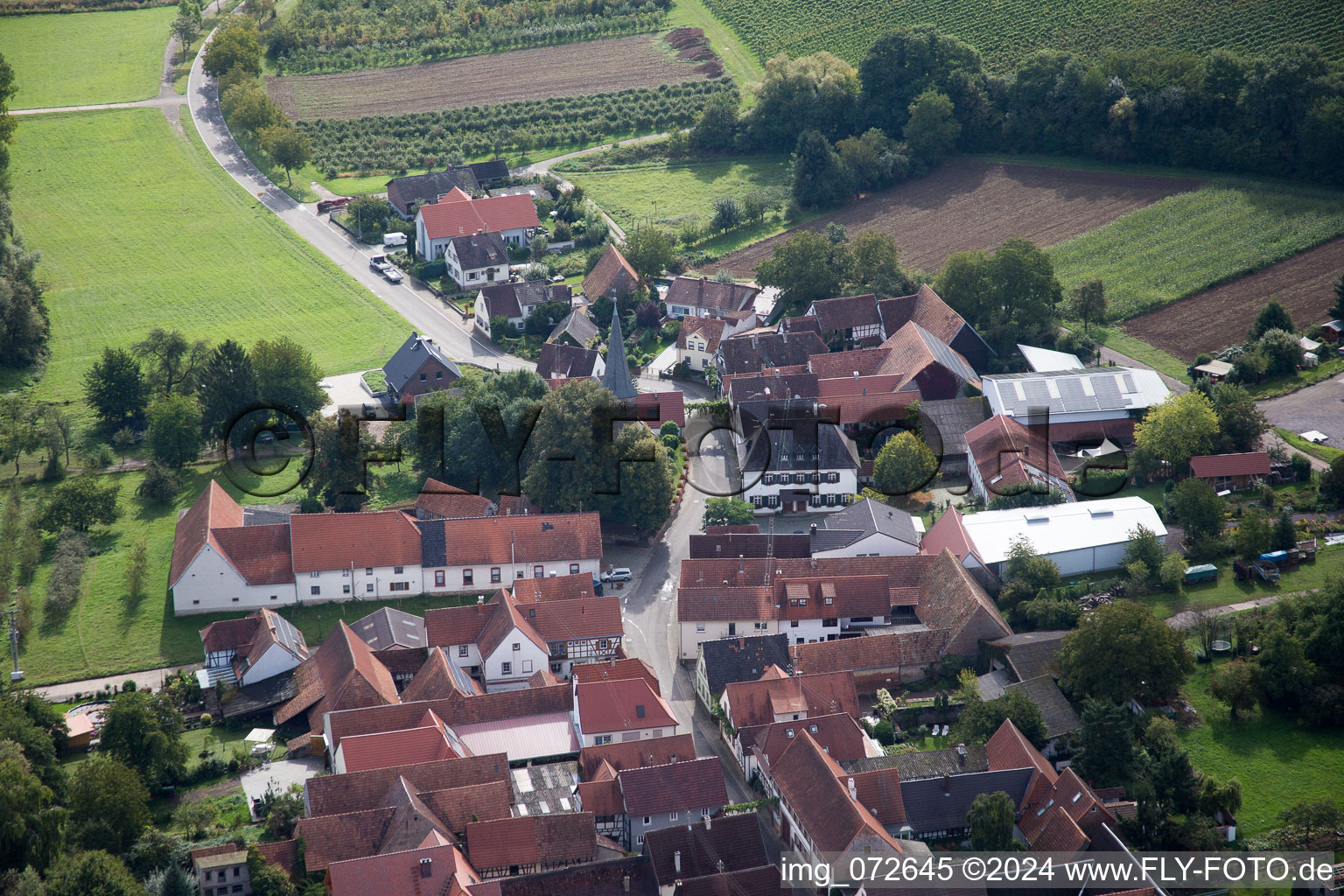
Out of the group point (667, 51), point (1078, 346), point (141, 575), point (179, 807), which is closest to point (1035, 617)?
point (1078, 346)

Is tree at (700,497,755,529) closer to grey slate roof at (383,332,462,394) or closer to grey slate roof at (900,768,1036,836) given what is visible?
grey slate roof at (383,332,462,394)

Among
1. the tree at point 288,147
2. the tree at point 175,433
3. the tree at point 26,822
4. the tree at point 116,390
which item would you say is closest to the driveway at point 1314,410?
the tree at point 175,433

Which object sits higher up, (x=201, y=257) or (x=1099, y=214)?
(x=1099, y=214)

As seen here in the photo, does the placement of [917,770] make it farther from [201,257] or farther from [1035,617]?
[201,257]

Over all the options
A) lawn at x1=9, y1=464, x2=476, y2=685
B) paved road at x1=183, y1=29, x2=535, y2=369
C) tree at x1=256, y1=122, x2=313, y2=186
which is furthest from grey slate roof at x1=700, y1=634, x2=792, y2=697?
tree at x1=256, y1=122, x2=313, y2=186

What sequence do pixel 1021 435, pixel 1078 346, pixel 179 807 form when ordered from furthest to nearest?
pixel 1078 346
pixel 1021 435
pixel 179 807

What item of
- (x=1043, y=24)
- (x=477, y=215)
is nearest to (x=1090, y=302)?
(x=477, y=215)

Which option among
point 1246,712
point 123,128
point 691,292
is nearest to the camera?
point 1246,712
